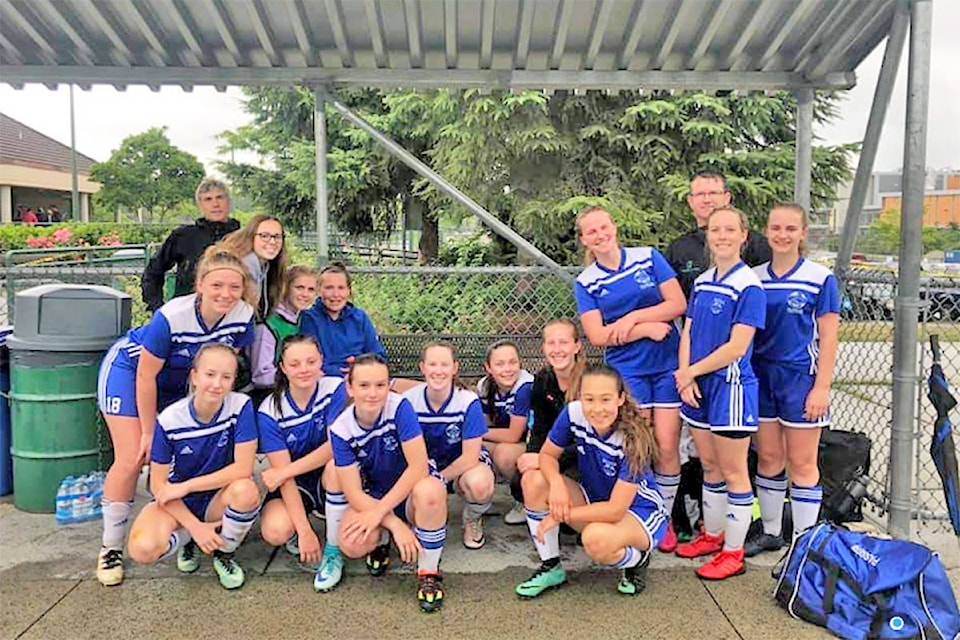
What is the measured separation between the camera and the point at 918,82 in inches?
141

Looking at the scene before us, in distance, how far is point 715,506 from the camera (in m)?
3.76

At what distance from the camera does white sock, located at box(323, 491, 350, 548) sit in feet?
11.6

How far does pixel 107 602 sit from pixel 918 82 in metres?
4.44

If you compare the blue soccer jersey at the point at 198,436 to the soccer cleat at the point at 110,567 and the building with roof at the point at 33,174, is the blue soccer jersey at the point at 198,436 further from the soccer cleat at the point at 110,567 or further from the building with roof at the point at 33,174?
the building with roof at the point at 33,174

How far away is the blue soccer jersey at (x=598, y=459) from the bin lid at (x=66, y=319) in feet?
9.00

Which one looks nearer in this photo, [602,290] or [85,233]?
[602,290]

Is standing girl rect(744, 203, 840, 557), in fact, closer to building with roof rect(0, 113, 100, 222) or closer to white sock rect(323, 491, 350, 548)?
white sock rect(323, 491, 350, 548)

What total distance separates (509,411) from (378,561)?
3.73 ft

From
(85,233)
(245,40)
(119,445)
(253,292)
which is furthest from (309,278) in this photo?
(85,233)

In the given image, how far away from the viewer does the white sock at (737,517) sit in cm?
352

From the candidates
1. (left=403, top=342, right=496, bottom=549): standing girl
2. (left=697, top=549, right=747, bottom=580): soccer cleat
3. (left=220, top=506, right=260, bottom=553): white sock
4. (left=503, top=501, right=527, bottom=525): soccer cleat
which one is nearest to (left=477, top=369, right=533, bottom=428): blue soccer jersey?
(left=403, top=342, right=496, bottom=549): standing girl

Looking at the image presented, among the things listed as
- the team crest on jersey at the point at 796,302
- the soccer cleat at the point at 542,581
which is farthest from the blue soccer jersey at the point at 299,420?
the team crest on jersey at the point at 796,302

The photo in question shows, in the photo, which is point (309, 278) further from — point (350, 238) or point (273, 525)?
point (350, 238)

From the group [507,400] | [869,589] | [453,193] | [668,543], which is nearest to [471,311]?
[453,193]
